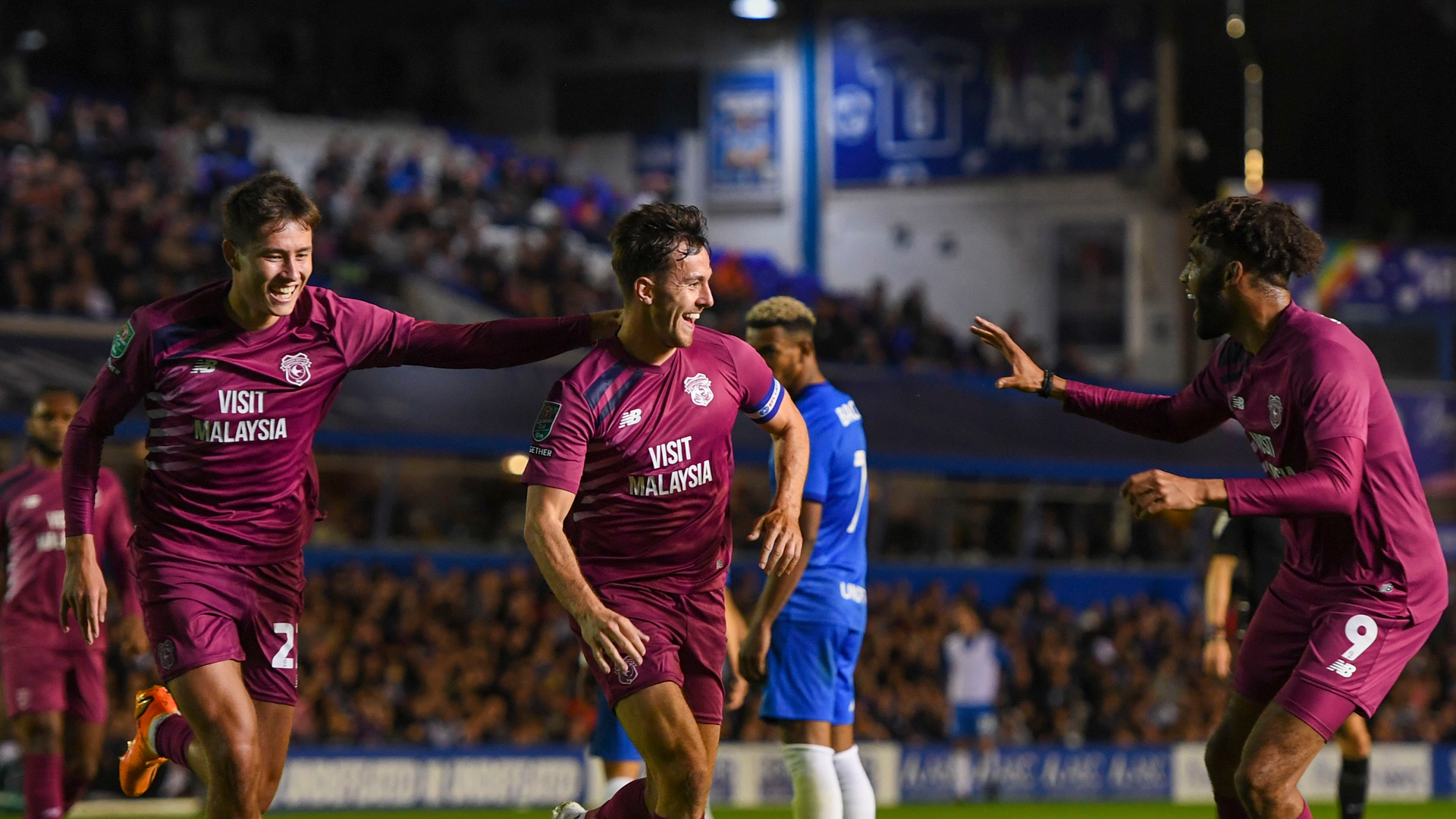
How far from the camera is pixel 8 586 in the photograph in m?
8.54

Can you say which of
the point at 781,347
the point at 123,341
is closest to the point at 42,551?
the point at 123,341

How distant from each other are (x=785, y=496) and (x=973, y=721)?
39.3 ft

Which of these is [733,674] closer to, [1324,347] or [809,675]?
[809,675]

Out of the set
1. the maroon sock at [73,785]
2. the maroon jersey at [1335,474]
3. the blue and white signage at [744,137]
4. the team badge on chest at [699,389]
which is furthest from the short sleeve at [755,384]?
the blue and white signage at [744,137]

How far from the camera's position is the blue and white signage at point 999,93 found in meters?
31.2

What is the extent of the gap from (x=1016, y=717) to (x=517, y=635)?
5975 mm

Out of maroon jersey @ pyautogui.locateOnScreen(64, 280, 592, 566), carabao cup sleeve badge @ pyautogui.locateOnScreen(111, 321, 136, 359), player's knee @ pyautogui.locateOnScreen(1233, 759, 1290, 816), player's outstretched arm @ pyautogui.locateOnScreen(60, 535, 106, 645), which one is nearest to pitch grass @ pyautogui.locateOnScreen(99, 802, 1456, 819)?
player's knee @ pyautogui.locateOnScreen(1233, 759, 1290, 816)

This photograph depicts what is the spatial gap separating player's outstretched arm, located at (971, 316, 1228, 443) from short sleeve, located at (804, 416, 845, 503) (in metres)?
0.96

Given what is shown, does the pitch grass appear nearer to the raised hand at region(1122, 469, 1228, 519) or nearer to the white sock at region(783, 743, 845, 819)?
the white sock at region(783, 743, 845, 819)

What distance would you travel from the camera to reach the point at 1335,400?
539 centimetres

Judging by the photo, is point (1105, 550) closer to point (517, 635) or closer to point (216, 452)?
point (517, 635)

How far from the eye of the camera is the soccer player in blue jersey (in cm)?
693

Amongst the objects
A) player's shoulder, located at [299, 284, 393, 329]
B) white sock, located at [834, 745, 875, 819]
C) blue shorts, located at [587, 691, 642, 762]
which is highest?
player's shoulder, located at [299, 284, 393, 329]

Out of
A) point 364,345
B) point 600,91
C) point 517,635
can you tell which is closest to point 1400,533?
point 364,345
